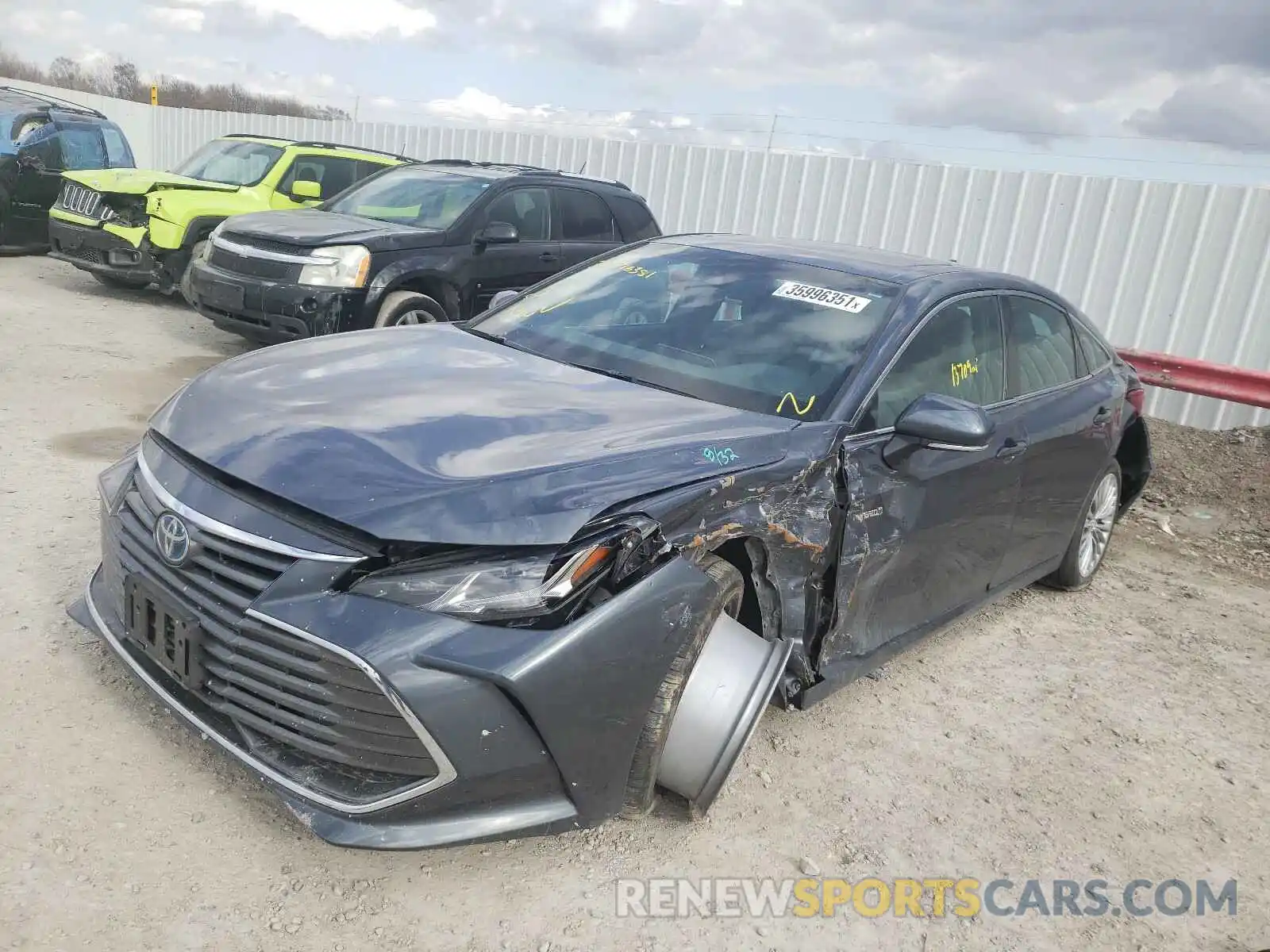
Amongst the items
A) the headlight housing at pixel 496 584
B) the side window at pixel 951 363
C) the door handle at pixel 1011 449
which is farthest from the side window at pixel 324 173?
the headlight housing at pixel 496 584

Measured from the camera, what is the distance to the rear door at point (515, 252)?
7.88 m

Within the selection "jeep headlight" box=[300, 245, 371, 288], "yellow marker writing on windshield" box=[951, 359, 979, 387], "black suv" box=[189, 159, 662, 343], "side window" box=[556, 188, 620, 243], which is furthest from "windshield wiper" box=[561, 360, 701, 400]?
"side window" box=[556, 188, 620, 243]

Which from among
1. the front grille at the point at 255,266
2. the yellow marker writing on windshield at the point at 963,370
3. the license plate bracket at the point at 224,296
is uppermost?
the yellow marker writing on windshield at the point at 963,370

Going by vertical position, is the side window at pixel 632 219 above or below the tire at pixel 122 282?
above

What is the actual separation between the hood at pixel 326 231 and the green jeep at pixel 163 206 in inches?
63.1

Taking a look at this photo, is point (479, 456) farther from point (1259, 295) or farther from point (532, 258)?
point (1259, 295)

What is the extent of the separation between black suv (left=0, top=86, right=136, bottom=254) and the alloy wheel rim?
1124cm

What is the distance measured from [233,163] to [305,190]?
4.67 feet

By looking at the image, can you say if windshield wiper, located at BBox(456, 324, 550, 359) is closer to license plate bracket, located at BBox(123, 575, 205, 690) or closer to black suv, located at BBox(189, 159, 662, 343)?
license plate bracket, located at BBox(123, 575, 205, 690)

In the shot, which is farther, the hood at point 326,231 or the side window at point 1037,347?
the hood at point 326,231

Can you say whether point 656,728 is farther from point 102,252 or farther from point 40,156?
point 40,156

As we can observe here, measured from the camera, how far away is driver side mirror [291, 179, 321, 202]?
960cm

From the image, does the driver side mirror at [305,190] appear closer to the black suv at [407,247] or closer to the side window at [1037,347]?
the black suv at [407,247]

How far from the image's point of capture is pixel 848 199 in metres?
10.4
